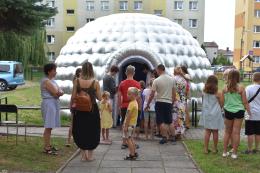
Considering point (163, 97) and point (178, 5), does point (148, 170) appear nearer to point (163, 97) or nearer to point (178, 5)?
point (163, 97)

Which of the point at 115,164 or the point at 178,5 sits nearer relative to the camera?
the point at 115,164

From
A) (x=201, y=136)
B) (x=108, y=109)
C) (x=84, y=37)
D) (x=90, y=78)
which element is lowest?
(x=201, y=136)

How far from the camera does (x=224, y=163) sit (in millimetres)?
8844

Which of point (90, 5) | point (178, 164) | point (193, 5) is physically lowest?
point (178, 164)

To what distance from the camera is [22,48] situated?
40.8 m

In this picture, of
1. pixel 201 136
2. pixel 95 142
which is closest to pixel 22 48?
pixel 201 136

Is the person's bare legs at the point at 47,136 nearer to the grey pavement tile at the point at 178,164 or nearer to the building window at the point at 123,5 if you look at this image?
the grey pavement tile at the point at 178,164

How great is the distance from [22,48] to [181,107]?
102 feet

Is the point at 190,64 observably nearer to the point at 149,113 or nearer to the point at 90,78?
the point at 149,113

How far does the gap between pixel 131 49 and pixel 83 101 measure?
224 inches

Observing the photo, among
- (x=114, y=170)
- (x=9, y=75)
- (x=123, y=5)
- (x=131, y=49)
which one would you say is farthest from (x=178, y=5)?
(x=114, y=170)

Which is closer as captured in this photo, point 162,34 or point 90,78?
point 90,78

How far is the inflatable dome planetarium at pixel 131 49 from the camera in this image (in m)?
14.2

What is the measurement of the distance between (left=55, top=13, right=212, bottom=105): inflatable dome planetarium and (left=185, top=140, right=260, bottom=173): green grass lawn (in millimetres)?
4776
